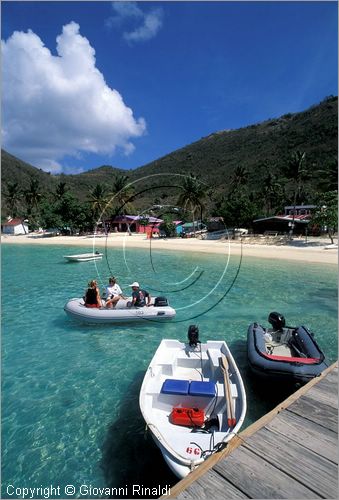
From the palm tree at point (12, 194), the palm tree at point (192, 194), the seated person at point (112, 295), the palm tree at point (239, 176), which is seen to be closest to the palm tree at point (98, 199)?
the palm tree at point (192, 194)

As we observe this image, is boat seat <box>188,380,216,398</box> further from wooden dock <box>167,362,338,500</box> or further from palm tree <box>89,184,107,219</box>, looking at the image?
palm tree <box>89,184,107,219</box>

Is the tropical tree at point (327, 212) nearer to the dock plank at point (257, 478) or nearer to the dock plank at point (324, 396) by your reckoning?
the dock plank at point (324, 396)

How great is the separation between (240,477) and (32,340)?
32.2ft

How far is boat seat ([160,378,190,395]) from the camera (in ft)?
19.7

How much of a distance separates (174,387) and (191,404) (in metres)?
0.47

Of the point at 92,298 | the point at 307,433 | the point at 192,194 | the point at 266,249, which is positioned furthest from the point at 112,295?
the point at 192,194

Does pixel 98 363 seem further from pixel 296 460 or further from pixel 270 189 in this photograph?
pixel 270 189

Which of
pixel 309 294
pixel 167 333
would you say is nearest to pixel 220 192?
pixel 309 294

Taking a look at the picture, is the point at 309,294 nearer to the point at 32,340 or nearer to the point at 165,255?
the point at 32,340

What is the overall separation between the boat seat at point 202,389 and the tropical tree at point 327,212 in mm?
33069

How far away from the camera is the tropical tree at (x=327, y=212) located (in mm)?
34062

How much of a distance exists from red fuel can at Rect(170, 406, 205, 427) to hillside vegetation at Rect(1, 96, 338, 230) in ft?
148

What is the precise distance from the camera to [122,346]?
34.6 ft

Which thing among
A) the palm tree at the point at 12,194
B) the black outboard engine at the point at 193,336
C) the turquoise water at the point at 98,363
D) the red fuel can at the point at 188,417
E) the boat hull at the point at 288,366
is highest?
the palm tree at the point at 12,194
